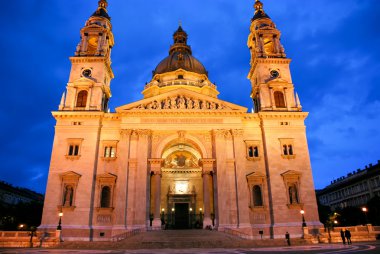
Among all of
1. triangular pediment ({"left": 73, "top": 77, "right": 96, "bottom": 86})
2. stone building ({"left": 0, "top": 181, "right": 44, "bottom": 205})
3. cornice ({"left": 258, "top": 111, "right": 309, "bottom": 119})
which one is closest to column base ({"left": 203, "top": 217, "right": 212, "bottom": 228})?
cornice ({"left": 258, "top": 111, "right": 309, "bottom": 119})

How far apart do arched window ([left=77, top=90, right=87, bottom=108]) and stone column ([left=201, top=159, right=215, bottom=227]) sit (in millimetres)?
16892

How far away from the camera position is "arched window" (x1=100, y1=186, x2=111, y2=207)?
113 feet

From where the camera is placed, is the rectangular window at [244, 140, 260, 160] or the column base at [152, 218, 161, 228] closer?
the column base at [152, 218, 161, 228]

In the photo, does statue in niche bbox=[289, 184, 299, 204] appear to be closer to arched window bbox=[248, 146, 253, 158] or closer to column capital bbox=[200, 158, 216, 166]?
arched window bbox=[248, 146, 253, 158]

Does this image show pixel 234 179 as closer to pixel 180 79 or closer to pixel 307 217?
pixel 307 217

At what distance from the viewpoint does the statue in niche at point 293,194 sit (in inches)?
1372

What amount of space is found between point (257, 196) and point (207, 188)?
19.4 ft

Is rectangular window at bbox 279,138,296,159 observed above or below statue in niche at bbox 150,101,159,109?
below

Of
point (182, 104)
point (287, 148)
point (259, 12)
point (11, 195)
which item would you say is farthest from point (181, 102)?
point (11, 195)

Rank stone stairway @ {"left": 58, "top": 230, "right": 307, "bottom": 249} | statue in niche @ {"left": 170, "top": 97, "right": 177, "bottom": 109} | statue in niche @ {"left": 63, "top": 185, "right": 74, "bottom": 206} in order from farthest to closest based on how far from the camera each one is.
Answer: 1. statue in niche @ {"left": 170, "top": 97, "right": 177, "bottom": 109}
2. statue in niche @ {"left": 63, "top": 185, "right": 74, "bottom": 206}
3. stone stairway @ {"left": 58, "top": 230, "right": 307, "bottom": 249}

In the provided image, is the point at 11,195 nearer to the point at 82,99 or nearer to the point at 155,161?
the point at 82,99

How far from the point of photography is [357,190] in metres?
68.4

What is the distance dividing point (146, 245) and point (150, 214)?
35.8ft

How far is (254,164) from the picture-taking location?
36.7 metres
